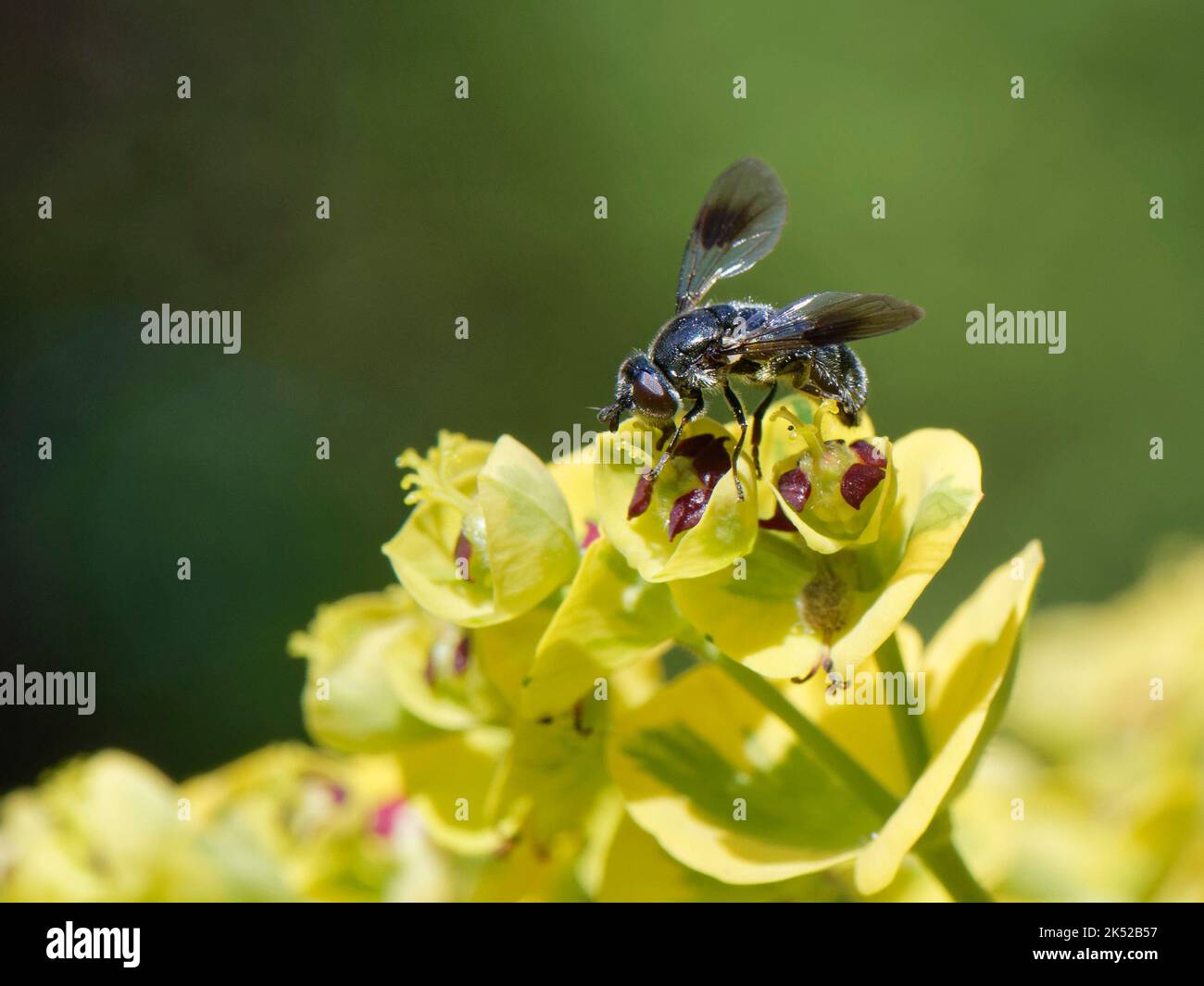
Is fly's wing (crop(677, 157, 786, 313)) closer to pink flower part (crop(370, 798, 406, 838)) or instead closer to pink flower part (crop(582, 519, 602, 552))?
pink flower part (crop(582, 519, 602, 552))

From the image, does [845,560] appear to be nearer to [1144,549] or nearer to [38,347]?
[1144,549]

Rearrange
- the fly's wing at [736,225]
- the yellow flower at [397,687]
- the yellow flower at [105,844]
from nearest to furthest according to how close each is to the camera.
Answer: the yellow flower at [397,687] → the yellow flower at [105,844] → the fly's wing at [736,225]

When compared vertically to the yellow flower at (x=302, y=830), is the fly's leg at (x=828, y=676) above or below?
above

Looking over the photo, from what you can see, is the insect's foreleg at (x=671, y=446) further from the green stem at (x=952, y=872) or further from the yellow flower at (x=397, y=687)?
the green stem at (x=952, y=872)

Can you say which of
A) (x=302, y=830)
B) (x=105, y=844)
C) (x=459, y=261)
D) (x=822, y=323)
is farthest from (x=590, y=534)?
(x=459, y=261)

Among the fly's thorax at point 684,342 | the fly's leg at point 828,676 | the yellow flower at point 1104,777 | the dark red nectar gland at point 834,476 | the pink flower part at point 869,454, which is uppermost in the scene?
the fly's thorax at point 684,342

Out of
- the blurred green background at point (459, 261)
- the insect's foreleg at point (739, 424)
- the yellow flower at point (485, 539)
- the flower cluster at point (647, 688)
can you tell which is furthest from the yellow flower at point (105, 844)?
the blurred green background at point (459, 261)

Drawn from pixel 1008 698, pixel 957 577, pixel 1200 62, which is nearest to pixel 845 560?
pixel 1008 698
